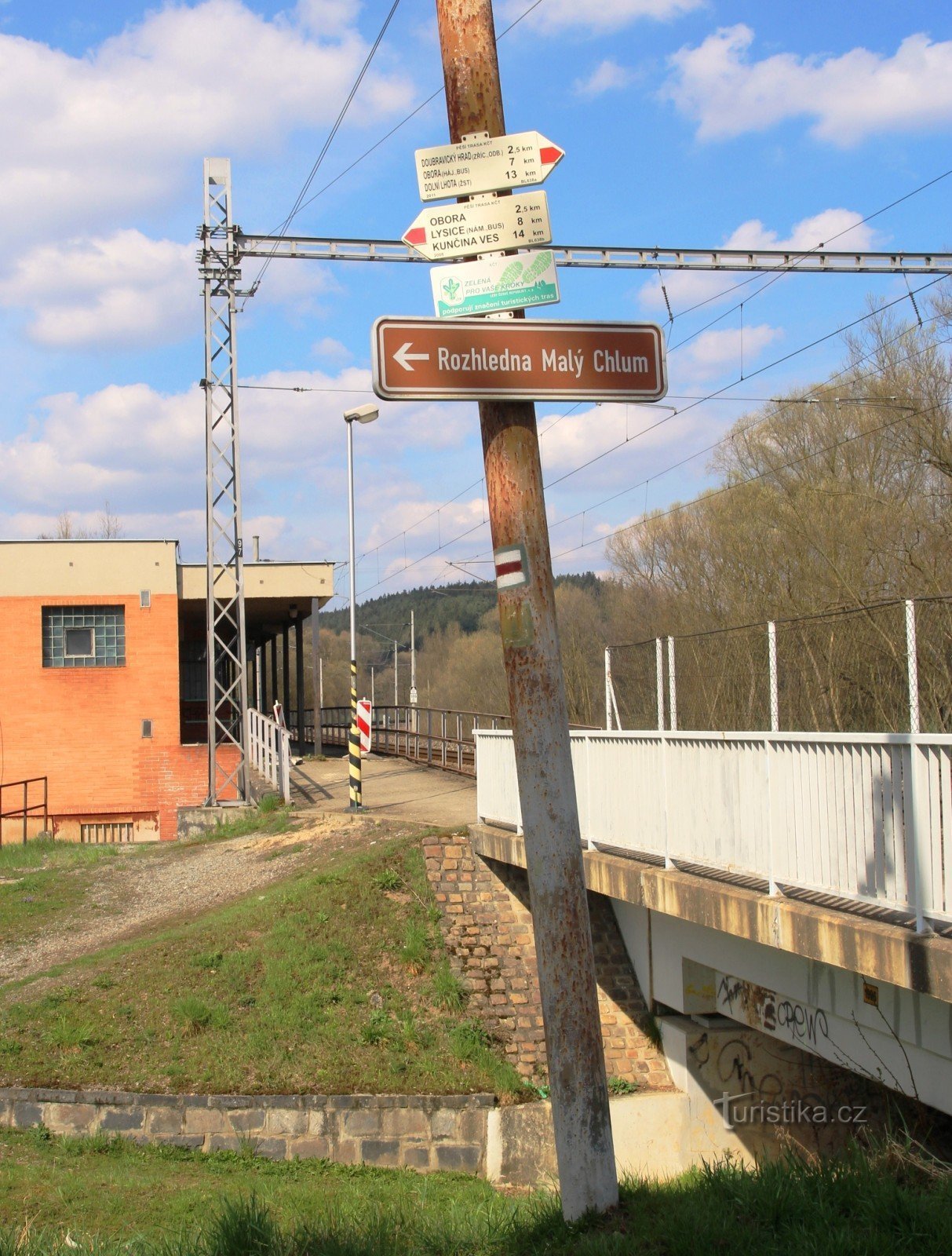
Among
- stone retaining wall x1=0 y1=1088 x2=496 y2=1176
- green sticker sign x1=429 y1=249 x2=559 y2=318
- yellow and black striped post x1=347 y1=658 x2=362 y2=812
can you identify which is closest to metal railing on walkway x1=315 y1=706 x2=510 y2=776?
yellow and black striped post x1=347 y1=658 x2=362 y2=812

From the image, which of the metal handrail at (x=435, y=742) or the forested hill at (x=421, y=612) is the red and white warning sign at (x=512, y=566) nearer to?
the metal handrail at (x=435, y=742)

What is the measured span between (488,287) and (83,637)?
88.0 feet

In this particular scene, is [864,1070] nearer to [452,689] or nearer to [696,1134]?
[696,1134]

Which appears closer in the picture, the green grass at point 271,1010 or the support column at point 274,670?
the green grass at point 271,1010

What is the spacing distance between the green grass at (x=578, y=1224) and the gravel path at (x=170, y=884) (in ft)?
18.9

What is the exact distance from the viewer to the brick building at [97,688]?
28750 millimetres

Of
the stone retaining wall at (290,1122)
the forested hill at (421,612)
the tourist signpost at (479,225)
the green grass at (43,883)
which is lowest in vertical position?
the stone retaining wall at (290,1122)

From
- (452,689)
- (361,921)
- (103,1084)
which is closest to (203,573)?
(361,921)

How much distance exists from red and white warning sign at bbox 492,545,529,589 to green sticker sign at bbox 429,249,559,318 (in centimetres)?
95

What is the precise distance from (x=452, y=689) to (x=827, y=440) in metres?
59.6

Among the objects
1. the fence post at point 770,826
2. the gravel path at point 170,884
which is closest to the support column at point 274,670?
the gravel path at point 170,884

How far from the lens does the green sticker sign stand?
4.80m

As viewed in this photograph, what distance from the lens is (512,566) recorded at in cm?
479

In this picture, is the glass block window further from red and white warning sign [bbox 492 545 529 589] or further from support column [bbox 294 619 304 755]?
red and white warning sign [bbox 492 545 529 589]
